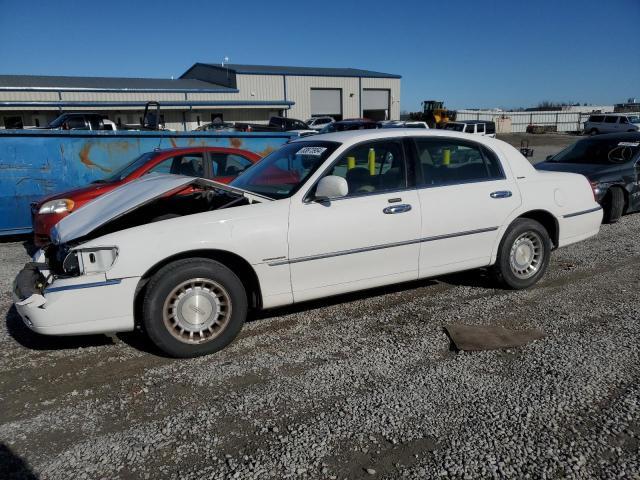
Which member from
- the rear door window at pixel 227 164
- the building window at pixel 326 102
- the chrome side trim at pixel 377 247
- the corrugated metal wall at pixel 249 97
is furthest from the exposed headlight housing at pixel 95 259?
the building window at pixel 326 102

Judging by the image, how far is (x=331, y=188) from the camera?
156 inches

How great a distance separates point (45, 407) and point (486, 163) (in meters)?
4.15

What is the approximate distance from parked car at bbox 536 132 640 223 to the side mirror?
610 cm

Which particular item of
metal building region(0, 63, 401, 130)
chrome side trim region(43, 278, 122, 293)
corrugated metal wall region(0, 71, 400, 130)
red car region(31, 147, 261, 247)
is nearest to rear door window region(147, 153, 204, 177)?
red car region(31, 147, 261, 247)

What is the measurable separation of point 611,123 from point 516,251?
4268 centimetres

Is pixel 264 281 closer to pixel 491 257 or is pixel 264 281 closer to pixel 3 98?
pixel 491 257

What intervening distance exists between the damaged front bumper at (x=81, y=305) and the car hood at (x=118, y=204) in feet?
1.49

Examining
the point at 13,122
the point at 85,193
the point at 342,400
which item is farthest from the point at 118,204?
the point at 13,122

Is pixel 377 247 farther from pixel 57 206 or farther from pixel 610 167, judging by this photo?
pixel 610 167

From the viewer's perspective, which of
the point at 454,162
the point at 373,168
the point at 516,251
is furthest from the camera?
the point at 516,251

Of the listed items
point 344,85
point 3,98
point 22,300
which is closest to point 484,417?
point 22,300

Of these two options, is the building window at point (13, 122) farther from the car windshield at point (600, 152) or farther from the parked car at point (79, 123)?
the car windshield at point (600, 152)

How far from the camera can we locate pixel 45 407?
3.21 m

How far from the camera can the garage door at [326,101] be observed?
153 feet
